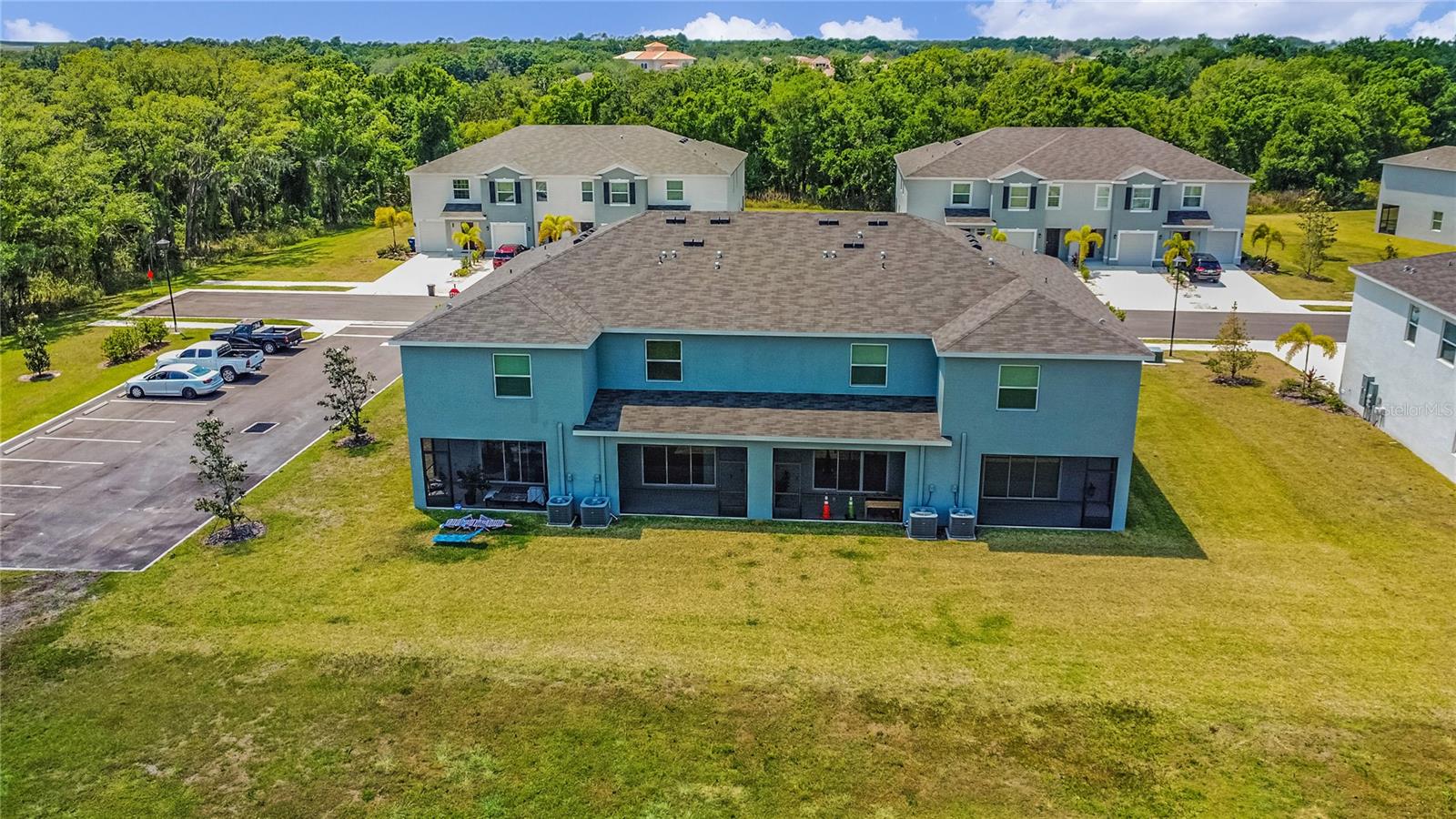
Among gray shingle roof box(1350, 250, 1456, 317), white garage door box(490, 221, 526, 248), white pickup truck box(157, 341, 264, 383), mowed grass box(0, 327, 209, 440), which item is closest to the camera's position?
gray shingle roof box(1350, 250, 1456, 317)

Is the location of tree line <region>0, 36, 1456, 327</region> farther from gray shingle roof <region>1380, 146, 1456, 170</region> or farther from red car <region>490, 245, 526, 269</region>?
red car <region>490, 245, 526, 269</region>

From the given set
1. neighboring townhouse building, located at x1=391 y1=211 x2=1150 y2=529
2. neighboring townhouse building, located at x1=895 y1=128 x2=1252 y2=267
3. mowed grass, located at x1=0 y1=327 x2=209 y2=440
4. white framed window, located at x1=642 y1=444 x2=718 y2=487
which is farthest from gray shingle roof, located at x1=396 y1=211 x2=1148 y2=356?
neighboring townhouse building, located at x1=895 y1=128 x2=1252 y2=267

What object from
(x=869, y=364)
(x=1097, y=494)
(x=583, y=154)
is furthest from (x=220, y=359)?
(x=1097, y=494)

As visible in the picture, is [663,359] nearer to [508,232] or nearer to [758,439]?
[758,439]

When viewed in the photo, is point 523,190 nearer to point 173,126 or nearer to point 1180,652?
point 173,126

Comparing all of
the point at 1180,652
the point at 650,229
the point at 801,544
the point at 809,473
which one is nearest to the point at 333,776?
the point at 801,544
